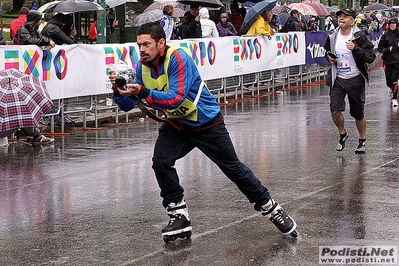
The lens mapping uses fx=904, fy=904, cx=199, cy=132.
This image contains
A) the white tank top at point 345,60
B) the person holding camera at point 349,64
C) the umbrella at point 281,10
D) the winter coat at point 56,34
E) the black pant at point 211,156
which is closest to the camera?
the black pant at point 211,156

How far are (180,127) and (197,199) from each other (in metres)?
1.79

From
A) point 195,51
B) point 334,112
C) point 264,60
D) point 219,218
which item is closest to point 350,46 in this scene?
point 334,112

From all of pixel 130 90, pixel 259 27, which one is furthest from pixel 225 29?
pixel 130 90

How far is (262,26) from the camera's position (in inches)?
800

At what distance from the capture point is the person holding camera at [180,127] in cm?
686

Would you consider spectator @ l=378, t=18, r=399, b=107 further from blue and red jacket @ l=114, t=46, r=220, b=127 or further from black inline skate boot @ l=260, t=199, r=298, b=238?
blue and red jacket @ l=114, t=46, r=220, b=127

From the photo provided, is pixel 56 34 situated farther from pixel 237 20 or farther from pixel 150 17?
Result: pixel 237 20

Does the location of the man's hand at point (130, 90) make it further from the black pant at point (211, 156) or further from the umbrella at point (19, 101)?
the umbrella at point (19, 101)

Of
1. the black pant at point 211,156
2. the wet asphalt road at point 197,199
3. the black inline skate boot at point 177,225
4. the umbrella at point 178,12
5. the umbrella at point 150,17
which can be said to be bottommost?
the wet asphalt road at point 197,199

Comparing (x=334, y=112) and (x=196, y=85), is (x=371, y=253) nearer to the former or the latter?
(x=196, y=85)

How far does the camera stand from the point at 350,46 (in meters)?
11.1

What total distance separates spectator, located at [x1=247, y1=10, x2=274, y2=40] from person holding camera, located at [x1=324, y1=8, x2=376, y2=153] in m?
8.60

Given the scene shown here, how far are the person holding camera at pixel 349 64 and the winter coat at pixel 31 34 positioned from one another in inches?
167

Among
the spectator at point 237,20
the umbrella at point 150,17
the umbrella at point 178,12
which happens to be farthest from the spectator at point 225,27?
the umbrella at point 178,12
